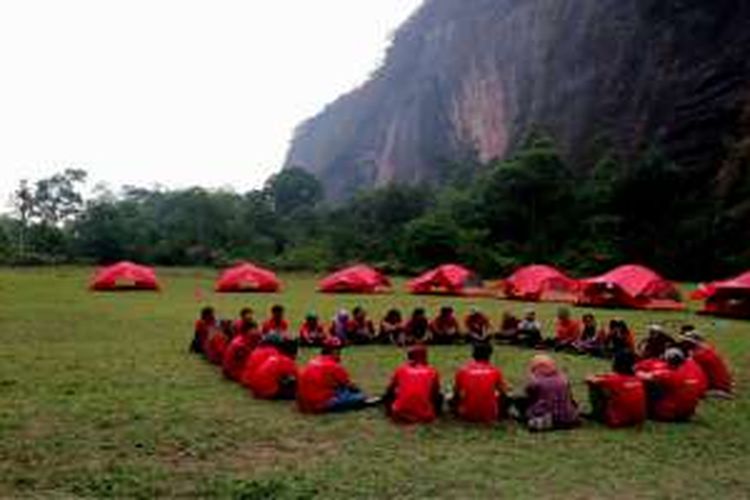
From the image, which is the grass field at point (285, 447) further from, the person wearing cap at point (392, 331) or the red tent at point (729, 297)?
the red tent at point (729, 297)

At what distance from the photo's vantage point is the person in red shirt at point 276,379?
14.5 m

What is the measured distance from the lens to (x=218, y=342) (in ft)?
58.2

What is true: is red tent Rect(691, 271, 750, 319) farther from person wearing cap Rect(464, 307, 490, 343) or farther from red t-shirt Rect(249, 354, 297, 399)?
red t-shirt Rect(249, 354, 297, 399)

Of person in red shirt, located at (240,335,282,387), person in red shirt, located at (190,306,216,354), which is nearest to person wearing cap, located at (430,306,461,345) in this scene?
person in red shirt, located at (190,306,216,354)

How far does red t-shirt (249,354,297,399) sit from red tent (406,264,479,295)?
24386 millimetres

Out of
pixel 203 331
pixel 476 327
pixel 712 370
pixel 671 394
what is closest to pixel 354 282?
pixel 476 327

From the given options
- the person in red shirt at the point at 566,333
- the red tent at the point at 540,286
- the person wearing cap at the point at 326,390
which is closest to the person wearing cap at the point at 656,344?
the person in red shirt at the point at 566,333

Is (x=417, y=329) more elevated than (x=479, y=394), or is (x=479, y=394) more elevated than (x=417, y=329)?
(x=417, y=329)

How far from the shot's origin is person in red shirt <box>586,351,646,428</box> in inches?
506

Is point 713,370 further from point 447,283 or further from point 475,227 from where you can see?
point 475,227

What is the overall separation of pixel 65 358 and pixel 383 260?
45562 millimetres

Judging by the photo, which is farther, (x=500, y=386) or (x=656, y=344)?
(x=656, y=344)

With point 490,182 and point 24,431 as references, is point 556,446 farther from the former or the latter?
point 490,182

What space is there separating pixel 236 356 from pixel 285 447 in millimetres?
4762
